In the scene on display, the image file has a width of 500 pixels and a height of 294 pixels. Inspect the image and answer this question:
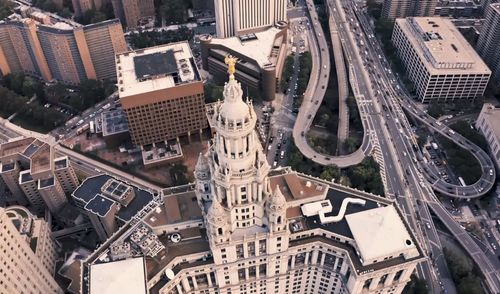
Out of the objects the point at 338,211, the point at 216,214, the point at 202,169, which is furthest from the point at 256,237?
the point at 338,211

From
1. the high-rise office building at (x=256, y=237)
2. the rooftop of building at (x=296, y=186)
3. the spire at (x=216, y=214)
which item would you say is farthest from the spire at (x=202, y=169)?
the rooftop of building at (x=296, y=186)

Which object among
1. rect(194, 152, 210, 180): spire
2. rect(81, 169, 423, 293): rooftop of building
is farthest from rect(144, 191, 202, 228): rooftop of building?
A: rect(194, 152, 210, 180): spire

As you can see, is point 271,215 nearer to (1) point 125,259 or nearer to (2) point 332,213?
(2) point 332,213

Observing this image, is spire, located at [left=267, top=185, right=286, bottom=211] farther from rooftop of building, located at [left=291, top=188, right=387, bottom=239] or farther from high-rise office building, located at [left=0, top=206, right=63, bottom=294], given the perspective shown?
high-rise office building, located at [left=0, top=206, right=63, bottom=294]

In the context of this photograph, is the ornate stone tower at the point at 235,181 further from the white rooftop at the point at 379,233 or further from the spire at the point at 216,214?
the white rooftop at the point at 379,233

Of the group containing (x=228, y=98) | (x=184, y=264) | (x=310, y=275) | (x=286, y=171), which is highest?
(x=228, y=98)

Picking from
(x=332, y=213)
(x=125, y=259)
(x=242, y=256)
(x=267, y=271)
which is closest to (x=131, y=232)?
(x=125, y=259)
